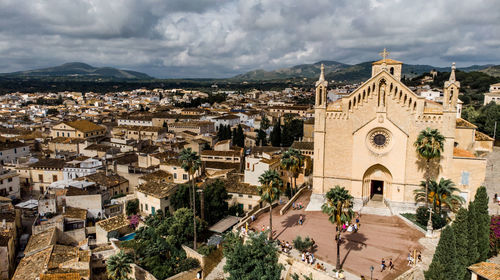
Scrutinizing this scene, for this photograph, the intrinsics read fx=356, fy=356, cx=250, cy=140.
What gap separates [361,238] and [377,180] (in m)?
8.61

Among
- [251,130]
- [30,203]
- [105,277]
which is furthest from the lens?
[251,130]

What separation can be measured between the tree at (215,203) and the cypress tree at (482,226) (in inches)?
950

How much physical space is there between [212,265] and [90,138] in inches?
2390

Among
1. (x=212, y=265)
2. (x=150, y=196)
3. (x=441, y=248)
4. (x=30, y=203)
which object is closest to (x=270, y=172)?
(x=212, y=265)

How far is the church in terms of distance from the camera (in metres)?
31.8

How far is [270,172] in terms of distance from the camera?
29469 mm

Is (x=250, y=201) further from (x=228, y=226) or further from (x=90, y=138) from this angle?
(x=90, y=138)

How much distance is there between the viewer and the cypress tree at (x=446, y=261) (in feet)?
69.5

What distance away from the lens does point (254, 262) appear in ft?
78.3

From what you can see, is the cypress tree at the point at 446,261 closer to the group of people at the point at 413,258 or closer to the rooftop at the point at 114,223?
the group of people at the point at 413,258

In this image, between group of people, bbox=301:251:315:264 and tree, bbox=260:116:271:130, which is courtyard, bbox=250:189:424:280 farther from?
tree, bbox=260:116:271:130

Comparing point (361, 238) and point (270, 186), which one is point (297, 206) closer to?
point (270, 186)

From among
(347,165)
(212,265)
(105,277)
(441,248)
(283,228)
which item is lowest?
(105,277)

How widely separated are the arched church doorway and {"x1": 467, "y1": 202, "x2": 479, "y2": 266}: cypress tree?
30.0 feet
